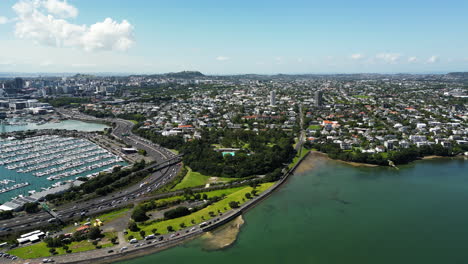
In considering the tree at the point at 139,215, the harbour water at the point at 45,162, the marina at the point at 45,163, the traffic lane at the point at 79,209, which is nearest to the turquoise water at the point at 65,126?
the harbour water at the point at 45,162

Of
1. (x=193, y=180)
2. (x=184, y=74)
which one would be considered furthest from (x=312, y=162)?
(x=184, y=74)

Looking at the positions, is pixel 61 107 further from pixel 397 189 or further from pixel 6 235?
pixel 397 189

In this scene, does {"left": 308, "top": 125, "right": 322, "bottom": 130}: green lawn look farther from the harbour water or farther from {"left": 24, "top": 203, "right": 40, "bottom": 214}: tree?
{"left": 24, "top": 203, "right": 40, "bottom": 214}: tree

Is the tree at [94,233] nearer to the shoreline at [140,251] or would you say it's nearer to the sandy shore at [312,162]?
the shoreline at [140,251]

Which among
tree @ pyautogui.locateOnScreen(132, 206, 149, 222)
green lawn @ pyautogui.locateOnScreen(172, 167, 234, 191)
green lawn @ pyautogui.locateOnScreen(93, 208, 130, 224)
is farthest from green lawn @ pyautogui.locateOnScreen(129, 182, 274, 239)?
green lawn @ pyautogui.locateOnScreen(172, 167, 234, 191)

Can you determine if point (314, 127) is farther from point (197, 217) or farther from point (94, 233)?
point (94, 233)
